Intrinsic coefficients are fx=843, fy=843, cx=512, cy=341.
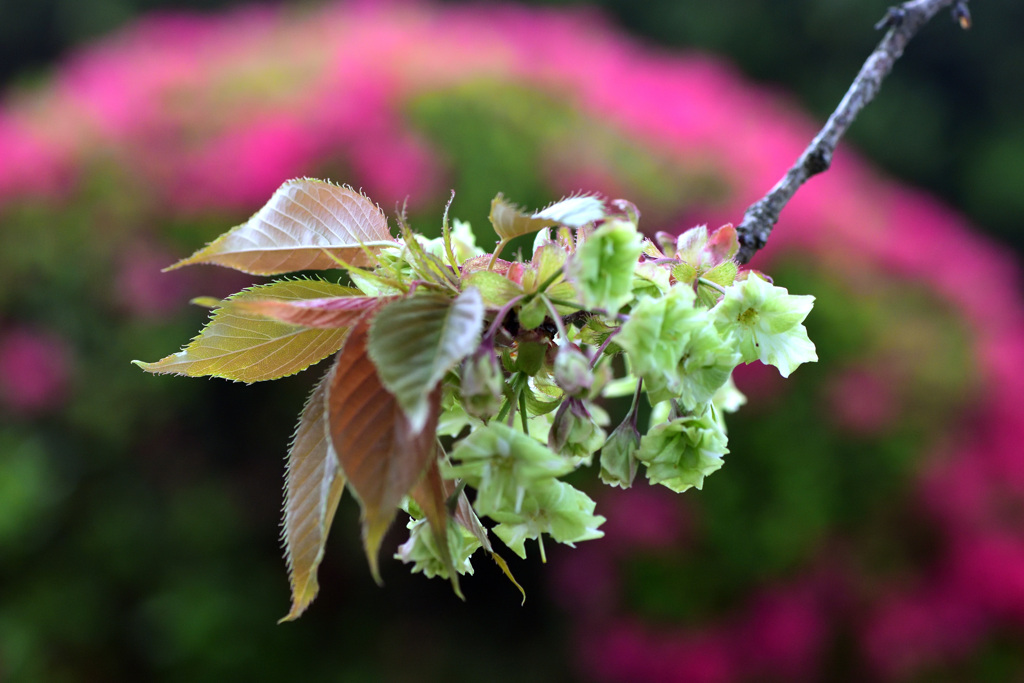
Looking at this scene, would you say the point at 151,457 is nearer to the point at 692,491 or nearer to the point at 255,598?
the point at 255,598

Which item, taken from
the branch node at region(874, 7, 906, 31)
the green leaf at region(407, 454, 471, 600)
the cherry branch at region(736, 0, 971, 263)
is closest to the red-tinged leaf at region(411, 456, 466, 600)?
the green leaf at region(407, 454, 471, 600)

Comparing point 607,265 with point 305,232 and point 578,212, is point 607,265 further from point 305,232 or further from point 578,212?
point 305,232

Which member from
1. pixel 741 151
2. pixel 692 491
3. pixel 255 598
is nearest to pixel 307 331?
pixel 692 491

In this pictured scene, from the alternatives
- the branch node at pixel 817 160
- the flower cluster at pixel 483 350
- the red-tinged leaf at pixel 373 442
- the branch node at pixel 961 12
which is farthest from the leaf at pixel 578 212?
the branch node at pixel 961 12

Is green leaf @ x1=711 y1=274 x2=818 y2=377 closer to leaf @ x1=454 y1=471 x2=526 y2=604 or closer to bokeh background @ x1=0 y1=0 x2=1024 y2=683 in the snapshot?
leaf @ x1=454 y1=471 x2=526 y2=604

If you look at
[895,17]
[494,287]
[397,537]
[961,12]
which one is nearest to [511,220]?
[494,287]
